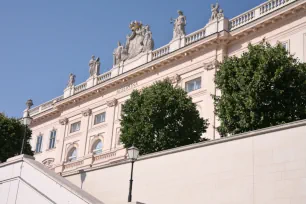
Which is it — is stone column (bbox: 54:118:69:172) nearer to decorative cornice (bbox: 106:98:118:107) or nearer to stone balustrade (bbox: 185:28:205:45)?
decorative cornice (bbox: 106:98:118:107)

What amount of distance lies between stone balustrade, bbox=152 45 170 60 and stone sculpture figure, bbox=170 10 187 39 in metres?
1.33

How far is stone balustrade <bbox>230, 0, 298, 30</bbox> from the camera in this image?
3311 cm

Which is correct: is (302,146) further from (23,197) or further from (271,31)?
(271,31)

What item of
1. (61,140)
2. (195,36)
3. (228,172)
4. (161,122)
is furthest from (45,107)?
(228,172)

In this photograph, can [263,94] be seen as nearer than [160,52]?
Yes

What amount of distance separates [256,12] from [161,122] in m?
12.2

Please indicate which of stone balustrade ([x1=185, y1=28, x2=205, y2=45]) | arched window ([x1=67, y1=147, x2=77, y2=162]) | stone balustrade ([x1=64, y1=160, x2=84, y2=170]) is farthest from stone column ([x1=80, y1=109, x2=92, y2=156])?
stone balustrade ([x1=185, y1=28, x2=205, y2=45])

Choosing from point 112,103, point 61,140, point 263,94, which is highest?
point 112,103

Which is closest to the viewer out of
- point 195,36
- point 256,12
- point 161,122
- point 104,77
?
point 161,122

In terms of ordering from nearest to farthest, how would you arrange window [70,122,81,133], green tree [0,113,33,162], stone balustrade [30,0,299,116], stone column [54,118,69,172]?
1. stone balustrade [30,0,299,116]
2. green tree [0,113,33,162]
3. window [70,122,81,133]
4. stone column [54,118,69,172]

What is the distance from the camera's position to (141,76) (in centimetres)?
4228

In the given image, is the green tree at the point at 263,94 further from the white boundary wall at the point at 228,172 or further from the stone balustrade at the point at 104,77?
the stone balustrade at the point at 104,77

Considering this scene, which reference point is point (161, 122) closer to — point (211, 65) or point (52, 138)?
point (211, 65)

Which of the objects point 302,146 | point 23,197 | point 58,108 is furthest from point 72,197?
point 58,108
